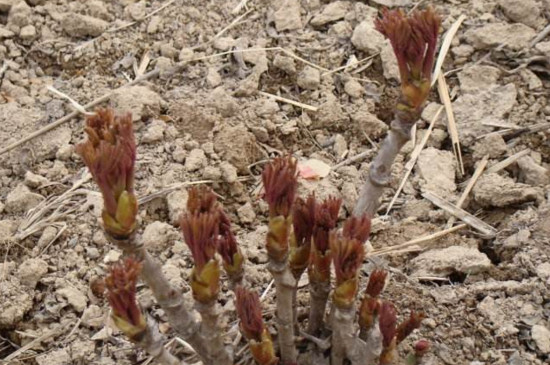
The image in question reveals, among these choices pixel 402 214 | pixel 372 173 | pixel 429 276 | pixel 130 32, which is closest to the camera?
pixel 372 173

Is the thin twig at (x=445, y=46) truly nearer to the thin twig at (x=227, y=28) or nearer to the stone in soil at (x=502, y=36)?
the stone in soil at (x=502, y=36)

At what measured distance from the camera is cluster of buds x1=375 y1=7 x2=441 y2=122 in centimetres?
175

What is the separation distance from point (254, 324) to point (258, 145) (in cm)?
128

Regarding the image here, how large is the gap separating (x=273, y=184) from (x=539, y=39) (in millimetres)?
2038

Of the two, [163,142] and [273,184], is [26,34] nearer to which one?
[163,142]

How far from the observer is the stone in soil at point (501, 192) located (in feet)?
9.32

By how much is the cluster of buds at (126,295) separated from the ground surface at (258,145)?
0.76m

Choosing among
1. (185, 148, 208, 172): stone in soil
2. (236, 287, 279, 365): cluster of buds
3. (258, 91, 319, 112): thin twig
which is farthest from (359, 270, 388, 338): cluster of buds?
(258, 91, 319, 112): thin twig

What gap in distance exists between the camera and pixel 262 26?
3570 millimetres

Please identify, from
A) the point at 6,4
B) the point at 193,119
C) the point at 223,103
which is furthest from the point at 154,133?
the point at 6,4

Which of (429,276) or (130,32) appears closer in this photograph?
(429,276)

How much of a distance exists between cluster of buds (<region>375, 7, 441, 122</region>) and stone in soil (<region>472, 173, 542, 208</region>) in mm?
1075

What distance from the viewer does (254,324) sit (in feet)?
6.29

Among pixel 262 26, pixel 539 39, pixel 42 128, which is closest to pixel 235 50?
pixel 262 26
